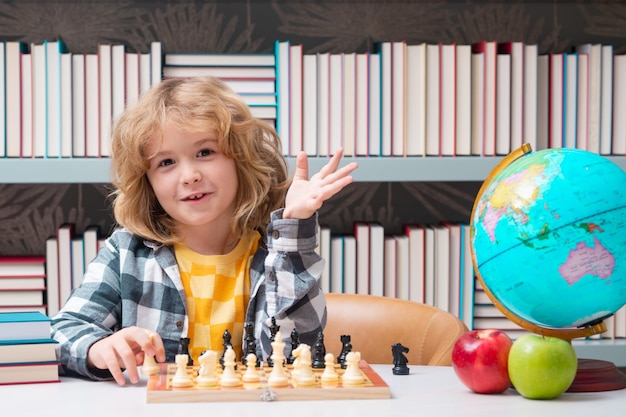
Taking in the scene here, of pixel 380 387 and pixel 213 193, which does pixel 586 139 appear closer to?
pixel 213 193

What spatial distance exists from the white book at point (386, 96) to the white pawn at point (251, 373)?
1.37 m

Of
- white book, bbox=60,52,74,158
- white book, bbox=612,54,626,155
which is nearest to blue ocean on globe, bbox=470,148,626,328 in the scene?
white book, bbox=612,54,626,155

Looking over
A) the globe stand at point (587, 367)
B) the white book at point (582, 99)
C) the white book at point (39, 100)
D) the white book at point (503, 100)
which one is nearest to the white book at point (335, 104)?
the white book at point (503, 100)

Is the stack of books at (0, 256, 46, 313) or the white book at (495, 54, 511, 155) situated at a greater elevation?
the white book at (495, 54, 511, 155)

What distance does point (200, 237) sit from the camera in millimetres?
1909

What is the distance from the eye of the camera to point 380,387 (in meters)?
1.26

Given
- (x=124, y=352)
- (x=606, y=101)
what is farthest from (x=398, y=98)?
(x=124, y=352)

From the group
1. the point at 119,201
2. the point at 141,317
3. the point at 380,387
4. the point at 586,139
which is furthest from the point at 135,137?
the point at 586,139

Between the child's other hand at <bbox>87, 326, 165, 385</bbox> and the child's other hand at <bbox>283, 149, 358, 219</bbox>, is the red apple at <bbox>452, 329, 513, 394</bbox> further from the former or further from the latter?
the child's other hand at <bbox>87, 326, 165, 385</bbox>

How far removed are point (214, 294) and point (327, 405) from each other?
2.24 feet

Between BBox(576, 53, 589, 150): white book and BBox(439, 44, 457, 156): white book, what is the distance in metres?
0.38

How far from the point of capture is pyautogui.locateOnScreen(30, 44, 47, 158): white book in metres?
2.53

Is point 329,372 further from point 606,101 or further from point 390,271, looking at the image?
point 606,101

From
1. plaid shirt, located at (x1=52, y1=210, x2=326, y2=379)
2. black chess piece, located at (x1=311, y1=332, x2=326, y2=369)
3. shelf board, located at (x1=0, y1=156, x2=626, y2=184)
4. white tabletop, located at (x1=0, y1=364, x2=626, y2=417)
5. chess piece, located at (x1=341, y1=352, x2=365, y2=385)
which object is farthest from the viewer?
shelf board, located at (x1=0, y1=156, x2=626, y2=184)
